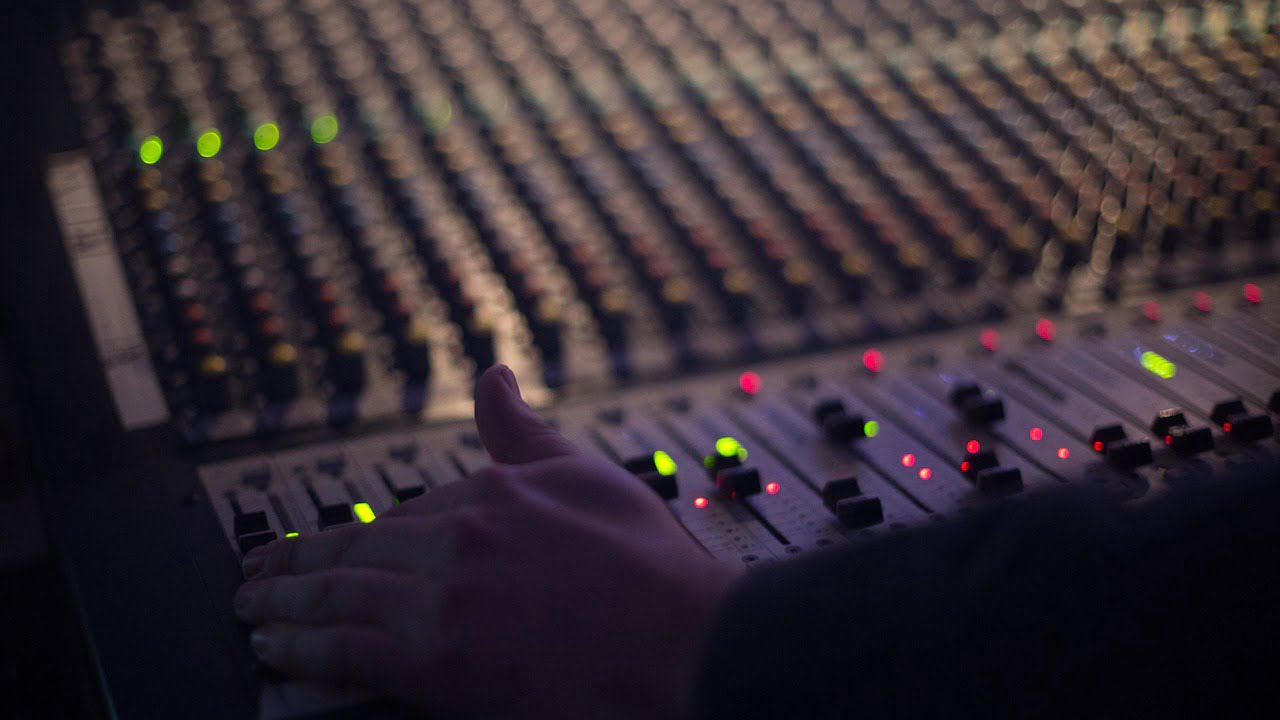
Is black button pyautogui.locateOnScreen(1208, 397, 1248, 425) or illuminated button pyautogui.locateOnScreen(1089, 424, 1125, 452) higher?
illuminated button pyautogui.locateOnScreen(1089, 424, 1125, 452)

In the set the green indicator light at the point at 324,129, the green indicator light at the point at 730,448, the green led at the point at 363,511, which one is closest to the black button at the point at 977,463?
the green indicator light at the point at 730,448

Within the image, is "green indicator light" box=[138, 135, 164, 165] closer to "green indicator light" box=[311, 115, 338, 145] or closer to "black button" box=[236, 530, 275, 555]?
"green indicator light" box=[311, 115, 338, 145]

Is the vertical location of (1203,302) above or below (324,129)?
below

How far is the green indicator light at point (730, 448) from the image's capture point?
106 centimetres

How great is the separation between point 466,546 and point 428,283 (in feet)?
1.84

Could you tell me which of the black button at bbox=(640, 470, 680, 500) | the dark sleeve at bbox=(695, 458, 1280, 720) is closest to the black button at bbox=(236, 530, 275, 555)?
the black button at bbox=(640, 470, 680, 500)

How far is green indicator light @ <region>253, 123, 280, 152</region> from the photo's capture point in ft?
4.78

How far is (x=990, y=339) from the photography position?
1.27 meters

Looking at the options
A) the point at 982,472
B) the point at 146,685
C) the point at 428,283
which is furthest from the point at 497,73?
the point at 146,685

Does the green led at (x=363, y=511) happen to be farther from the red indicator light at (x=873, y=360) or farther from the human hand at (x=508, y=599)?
the red indicator light at (x=873, y=360)

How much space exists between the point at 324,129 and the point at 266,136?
8 cm

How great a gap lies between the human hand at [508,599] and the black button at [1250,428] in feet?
1.95

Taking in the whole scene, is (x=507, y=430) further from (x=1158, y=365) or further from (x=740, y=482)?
(x=1158, y=365)

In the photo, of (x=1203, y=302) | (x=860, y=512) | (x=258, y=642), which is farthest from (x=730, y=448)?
(x=1203, y=302)
